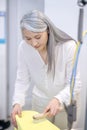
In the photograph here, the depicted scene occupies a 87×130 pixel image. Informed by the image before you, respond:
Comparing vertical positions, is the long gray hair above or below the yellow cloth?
above

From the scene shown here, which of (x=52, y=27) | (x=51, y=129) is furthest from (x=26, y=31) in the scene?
(x=51, y=129)

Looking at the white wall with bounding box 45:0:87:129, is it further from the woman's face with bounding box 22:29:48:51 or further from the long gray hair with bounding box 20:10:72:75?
the woman's face with bounding box 22:29:48:51

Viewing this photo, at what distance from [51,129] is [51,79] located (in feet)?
1.59

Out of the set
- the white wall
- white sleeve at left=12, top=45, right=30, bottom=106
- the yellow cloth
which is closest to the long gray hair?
white sleeve at left=12, top=45, right=30, bottom=106

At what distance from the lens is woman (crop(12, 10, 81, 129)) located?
1.17 meters

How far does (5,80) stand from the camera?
9.47ft

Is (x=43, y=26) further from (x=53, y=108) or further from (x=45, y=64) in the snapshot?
(x=53, y=108)


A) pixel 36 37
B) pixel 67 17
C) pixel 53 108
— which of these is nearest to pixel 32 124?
pixel 53 108

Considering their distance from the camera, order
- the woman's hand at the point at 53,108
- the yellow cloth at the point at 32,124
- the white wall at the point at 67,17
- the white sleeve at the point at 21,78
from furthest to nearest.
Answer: the white wall at the point at 67,17 → the white sleeve at the point at 21,78 → the woman's hand at the point at 53,108 → the yellow cloth at the point at 32,124

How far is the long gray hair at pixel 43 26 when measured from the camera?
116 cm

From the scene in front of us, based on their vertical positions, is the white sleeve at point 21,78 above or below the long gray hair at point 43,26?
below

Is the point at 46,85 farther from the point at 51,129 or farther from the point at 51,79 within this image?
the point at 51,129

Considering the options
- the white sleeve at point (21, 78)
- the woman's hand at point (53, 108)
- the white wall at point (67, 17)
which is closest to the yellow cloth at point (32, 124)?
the woman's hand at point (53, 108)

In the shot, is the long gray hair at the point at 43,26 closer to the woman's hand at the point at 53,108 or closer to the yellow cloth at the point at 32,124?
the woman's hand at the point at 53,108
